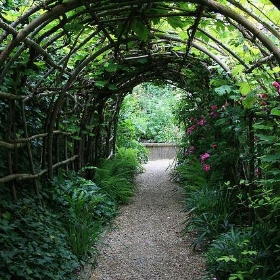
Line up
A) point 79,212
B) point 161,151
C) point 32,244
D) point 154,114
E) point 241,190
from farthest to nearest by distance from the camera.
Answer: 1. point 154,114
2. point 161,151
3. point 79,212
4. point 241,190
5. point 32,244

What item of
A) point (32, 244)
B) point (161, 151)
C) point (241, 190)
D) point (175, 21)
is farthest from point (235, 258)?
point (161, 151)

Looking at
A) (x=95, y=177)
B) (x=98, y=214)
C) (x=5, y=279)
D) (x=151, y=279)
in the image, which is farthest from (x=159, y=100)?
(x=5, y=279)

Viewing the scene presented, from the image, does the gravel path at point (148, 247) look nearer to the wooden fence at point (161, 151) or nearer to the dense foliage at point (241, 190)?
the dense foliage at point (241, 190)

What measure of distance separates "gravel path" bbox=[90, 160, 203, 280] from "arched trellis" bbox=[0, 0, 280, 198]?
43.3 inches

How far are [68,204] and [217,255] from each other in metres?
1.72

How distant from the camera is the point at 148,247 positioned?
4.07m

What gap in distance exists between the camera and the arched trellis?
2.42m

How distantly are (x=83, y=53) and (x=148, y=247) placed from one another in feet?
7.60

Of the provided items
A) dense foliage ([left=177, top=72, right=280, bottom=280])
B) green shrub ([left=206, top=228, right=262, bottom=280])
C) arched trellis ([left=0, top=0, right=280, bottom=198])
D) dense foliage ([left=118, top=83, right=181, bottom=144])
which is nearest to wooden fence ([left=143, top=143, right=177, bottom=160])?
dense foliage ([left=118, top=83, right=181, bottom=144])

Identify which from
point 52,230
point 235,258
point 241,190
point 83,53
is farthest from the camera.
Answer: point 83,53

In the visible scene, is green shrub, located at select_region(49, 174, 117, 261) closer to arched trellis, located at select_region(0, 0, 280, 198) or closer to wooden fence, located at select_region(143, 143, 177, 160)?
arched trellis, located at select_region(0, 0, 280, 198)


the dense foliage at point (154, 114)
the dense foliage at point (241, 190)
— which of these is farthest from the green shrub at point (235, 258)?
the dense foliage at point (154, 114)

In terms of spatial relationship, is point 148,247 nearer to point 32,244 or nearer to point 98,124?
point 32,244

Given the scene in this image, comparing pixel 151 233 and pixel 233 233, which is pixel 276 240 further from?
pixel 151 233
